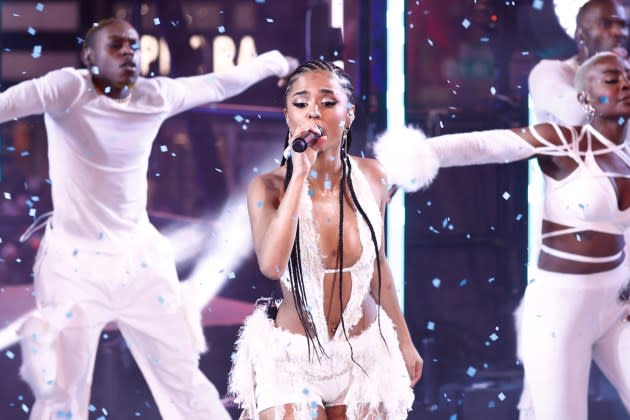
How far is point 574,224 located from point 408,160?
74 cm

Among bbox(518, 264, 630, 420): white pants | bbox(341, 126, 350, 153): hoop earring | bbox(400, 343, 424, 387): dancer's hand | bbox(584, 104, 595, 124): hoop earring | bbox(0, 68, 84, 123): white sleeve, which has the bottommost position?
bbox(518, 264, 630, 420): white pants

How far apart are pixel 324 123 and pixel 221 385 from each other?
69.1 inches

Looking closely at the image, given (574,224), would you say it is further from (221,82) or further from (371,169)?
(221,82)

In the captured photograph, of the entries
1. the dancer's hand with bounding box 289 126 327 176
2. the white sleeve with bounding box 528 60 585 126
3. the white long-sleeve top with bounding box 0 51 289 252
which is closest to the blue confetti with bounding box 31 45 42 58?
the white long-sleeve top with bounding box 0 51 289 252

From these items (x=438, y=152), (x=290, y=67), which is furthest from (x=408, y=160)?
(x=290, y=67)

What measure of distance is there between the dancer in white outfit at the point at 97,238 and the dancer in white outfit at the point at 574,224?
3.46 feet

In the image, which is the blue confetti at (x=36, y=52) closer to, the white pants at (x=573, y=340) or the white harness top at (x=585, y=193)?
the white harness top at (x=585, y=193)

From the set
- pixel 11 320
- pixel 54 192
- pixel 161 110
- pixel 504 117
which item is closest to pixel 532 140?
pixel 504 117

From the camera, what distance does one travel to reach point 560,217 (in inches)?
159

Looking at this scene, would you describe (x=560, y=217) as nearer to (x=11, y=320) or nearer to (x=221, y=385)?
(x=221, y=385)

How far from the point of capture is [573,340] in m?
3.95

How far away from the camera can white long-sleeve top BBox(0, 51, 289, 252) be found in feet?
12.4

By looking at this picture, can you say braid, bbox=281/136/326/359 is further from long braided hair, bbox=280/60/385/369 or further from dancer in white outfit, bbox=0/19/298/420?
dancer in white outfit, bbox=0/19/298/420

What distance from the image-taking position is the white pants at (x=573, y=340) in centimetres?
391
